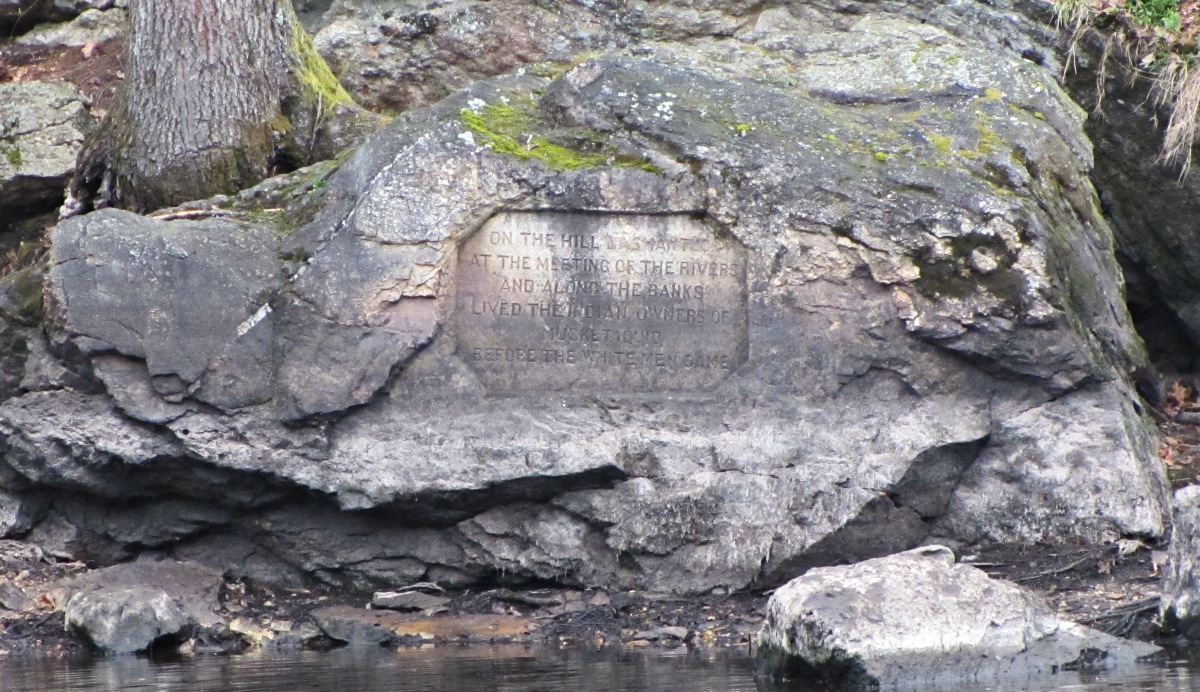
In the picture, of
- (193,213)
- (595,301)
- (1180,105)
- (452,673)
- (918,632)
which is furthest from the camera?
(1180,105)

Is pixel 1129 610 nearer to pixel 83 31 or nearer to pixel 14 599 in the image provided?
pixel 14 599

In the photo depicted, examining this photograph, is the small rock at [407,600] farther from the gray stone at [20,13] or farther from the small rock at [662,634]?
the gray stone at [20,13]

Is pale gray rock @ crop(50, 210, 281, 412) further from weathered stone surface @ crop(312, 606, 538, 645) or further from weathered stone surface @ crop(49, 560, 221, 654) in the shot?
weathered stone surface @ crop(312, 606, 538, 645)

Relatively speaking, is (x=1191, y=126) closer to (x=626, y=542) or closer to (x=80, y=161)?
(x=626, y=542)

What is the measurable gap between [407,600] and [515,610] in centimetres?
56

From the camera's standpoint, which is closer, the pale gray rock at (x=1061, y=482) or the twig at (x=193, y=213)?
the pale gray rock at (x=1061, y=482)

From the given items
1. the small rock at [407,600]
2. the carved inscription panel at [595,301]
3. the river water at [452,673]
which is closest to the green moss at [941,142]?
the carved inscription panel at [595,301]

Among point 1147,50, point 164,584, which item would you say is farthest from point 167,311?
point 1147,50

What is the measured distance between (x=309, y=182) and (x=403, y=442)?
5.64ft

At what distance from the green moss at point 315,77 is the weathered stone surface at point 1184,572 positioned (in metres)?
5.77

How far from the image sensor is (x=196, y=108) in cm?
903

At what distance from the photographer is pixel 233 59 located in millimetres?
9133

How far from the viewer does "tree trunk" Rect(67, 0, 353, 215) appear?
9.02 m

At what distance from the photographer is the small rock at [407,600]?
299 inches
